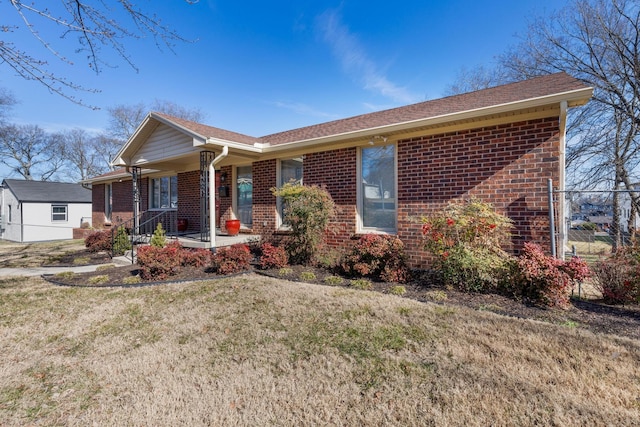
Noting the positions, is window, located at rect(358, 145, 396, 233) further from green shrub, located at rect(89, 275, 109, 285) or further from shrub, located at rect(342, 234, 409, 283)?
green shrub, located at rect(89, 275, 109, 285)

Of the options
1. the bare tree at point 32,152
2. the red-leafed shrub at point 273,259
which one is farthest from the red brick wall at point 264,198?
the bare tree at point 32,152

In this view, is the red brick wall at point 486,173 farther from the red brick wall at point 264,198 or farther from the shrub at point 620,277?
the red brick wall at point 264,198

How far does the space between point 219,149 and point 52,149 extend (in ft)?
131

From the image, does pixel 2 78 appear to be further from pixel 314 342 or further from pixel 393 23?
pixel 393 23

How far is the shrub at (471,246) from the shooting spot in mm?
4777

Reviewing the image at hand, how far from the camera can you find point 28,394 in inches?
101

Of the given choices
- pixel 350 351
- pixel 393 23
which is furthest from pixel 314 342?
pixel 393 23

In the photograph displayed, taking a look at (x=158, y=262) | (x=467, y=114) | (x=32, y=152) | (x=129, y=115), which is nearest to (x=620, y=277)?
(x=467, y=114)

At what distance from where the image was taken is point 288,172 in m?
8.73

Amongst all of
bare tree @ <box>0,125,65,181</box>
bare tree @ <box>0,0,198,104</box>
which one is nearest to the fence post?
bare tree @ <box>0,0,198,104</box>

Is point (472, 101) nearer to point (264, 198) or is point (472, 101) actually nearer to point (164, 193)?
point (264, 198)

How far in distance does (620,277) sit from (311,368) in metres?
4.62

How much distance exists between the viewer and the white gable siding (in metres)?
8.65

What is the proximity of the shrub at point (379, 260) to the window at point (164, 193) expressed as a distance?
30.5 ft
